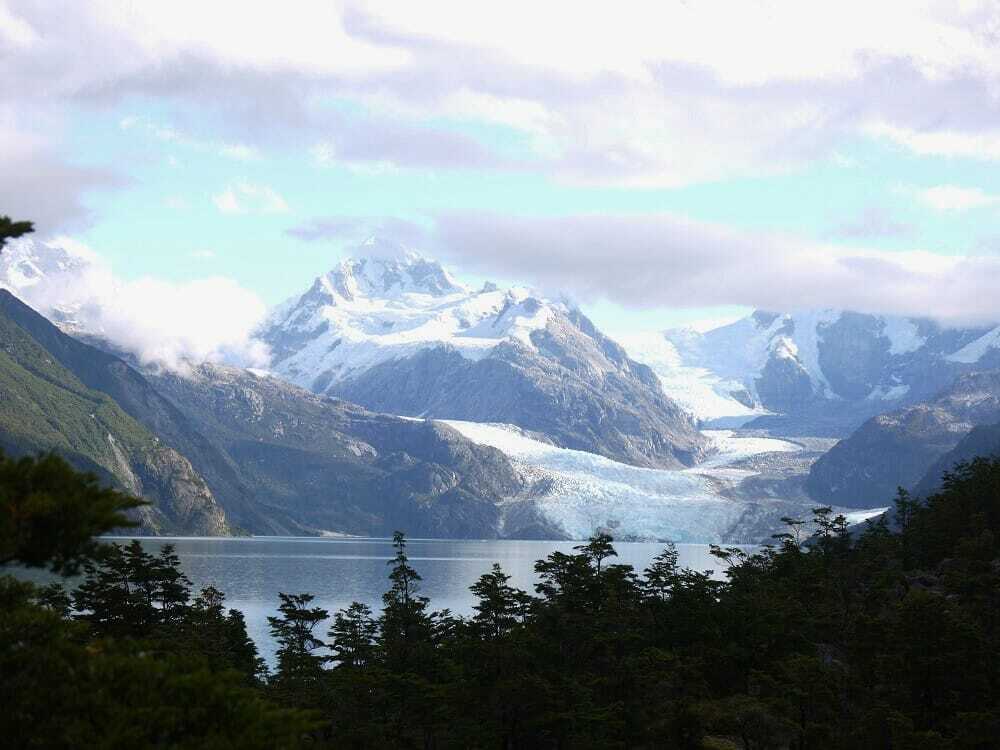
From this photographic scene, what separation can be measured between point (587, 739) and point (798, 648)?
88.1 feet

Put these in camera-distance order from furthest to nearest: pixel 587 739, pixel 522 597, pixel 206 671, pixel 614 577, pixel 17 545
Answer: pixel 614 577 < pixel 522 597 < pixel 587 739 < pixel 206 671 < pixel 17 545

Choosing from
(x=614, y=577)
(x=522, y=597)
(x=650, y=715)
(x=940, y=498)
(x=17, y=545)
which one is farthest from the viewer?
(x=940, y=498)

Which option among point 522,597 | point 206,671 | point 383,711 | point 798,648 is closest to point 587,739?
point 383,711

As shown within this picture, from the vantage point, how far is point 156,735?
22984mm

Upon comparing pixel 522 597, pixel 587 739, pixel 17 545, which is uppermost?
pixel 17 545

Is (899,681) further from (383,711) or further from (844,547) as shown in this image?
(844,547)

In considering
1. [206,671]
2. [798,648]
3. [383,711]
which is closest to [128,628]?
[383,711]

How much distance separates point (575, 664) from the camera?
74.4m

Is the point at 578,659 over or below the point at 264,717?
below

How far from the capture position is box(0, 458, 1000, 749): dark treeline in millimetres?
24172

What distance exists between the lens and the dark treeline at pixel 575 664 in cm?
2417

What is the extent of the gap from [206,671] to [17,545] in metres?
4.64

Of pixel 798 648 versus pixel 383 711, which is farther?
pixel 798 648

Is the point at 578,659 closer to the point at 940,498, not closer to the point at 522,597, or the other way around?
the point at 522,597
